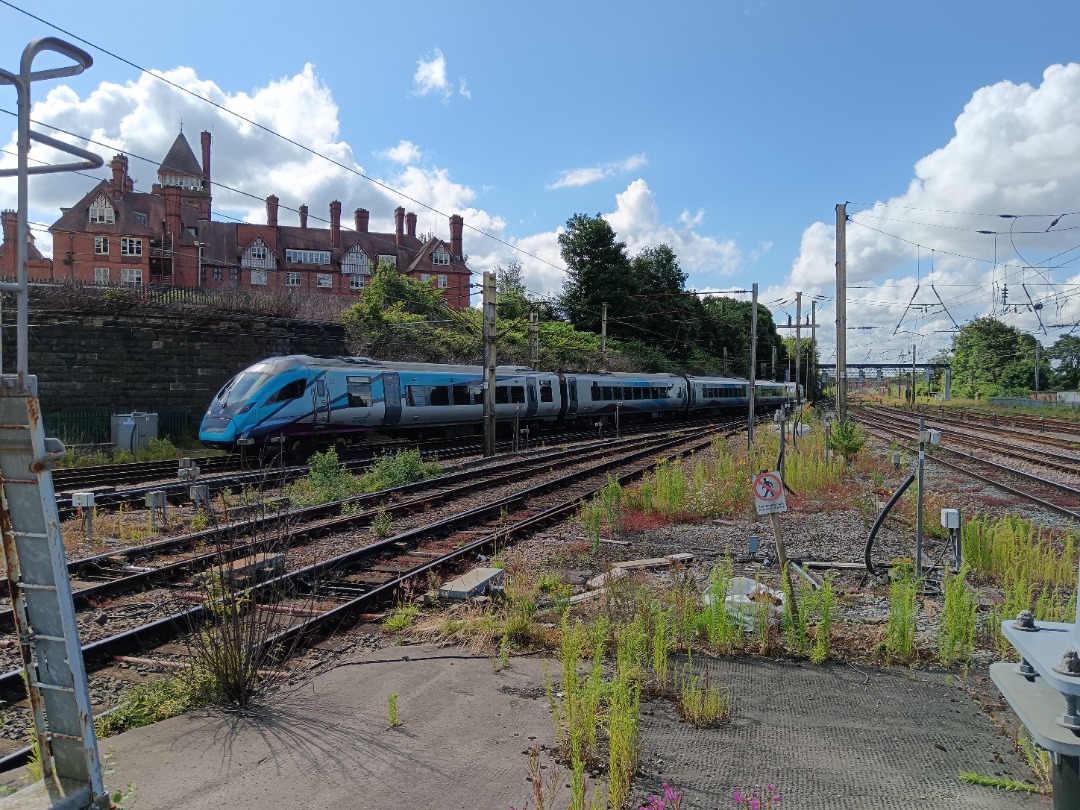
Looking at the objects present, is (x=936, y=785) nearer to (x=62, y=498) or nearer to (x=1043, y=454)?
(x=62, y=498)

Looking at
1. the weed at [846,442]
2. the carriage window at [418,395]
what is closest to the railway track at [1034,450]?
the weed at [846,442]

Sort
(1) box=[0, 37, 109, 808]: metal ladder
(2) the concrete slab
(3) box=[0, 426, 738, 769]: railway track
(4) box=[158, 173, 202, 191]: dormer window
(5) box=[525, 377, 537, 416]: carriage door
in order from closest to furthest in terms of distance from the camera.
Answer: (1) box=[0, 37, 109, 808]: metal ladder → (3) box=[0, 426, 738, 769]: railway track → (2) the concrete slab → (5) box=[525, 377, 537, 416]: carriage door → (4) box=[158, 173, 202, 191]: dormer window

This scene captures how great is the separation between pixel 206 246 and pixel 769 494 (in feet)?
229

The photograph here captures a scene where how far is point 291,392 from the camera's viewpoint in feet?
61.0

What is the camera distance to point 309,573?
26.5 feet

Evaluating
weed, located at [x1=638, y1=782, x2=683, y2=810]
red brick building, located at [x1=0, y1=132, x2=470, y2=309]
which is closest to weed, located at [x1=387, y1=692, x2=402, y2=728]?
weed, located at [x1=638, y1=782, x2=683, y2=810]

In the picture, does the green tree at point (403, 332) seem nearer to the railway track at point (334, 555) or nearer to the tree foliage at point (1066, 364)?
the railway track at point (334, 555)

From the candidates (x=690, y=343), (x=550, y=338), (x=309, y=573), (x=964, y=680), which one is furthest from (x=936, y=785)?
(x=690, y=343)

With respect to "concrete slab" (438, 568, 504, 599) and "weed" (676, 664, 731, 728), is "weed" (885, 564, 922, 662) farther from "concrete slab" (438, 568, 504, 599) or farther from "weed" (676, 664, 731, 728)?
"concrete slab" (438, 568, 504, 599)

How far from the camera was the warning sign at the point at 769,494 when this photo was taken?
6320 millimetres

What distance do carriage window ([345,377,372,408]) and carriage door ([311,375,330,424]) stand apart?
0.87m

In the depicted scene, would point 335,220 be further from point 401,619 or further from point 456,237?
point 401,619

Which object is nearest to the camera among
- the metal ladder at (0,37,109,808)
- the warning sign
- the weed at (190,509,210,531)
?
the metal ladder at (0,37,109,808)

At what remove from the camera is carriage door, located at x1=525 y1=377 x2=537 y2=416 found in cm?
2844
